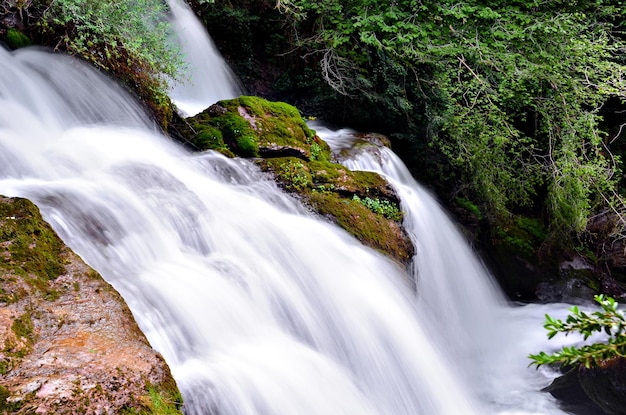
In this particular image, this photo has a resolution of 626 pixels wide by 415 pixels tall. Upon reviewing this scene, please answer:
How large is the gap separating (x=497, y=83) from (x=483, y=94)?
23.3 inches

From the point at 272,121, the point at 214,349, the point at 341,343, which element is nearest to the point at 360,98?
the point at 272,121

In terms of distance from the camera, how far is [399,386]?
4.19m

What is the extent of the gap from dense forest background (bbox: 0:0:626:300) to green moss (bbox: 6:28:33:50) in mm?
816

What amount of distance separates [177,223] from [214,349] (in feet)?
4.42

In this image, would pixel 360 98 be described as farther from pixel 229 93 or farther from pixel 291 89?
pixel 229 93

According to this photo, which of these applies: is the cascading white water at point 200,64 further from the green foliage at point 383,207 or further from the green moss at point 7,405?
the green moss at point 7,405

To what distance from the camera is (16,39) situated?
579cm

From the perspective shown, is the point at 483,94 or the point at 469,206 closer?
the point at 483,94

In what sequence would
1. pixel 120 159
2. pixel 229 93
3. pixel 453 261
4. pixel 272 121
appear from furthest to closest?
pixel 229 93, pixel 453 261, pixel 272 121, pixel 120 159

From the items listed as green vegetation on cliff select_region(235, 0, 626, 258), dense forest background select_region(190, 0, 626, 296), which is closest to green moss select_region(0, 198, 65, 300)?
dense forest background select_region(190, 0, 626, 296)

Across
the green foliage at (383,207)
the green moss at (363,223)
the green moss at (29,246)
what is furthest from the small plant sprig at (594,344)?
the green foliage at (383,207)

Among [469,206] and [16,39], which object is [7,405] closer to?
[16,39]

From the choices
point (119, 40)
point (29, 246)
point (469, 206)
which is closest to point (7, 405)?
point (29, 246)

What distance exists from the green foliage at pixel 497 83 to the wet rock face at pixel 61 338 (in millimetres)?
6601
